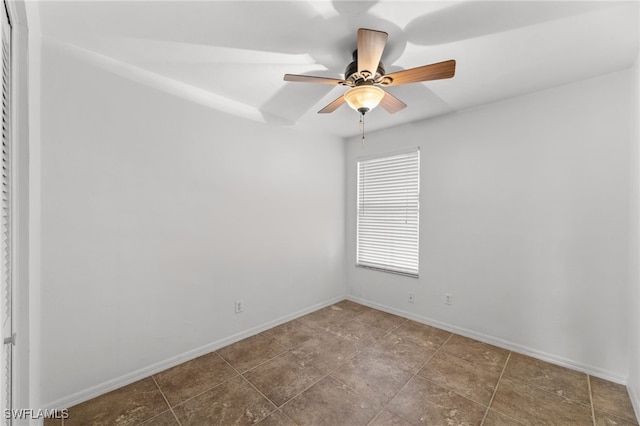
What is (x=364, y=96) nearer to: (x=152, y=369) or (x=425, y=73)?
(x=425, y=73)

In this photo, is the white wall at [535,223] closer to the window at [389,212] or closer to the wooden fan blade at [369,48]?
the window at [389,212]

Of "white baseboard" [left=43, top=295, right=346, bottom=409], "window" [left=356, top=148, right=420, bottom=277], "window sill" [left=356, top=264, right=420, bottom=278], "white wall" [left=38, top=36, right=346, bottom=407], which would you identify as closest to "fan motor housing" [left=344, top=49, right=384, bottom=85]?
"white wall" [left=38, top=36, right=346, bottom=407]

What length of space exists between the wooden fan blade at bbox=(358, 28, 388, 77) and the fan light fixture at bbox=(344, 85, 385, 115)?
123 mm

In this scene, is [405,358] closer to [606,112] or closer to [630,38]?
[606,112]

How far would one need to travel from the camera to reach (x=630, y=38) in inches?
70.2

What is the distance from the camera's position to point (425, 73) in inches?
68.1

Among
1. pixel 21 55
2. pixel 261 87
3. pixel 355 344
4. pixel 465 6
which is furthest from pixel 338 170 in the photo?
pixel 21 55

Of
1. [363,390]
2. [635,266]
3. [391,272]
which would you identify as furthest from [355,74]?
[391,272]

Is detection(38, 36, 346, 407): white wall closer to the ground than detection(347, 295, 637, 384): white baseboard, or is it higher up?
higher up

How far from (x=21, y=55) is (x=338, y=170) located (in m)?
3.26

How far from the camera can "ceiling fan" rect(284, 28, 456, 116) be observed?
1553mm

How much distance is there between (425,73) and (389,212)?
219 cm

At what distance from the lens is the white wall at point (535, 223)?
221 centimetres

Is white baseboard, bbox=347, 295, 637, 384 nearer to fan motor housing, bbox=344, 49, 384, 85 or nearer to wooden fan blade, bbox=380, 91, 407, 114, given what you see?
wooden fan blade, bbox=380, 91, 407, 114
